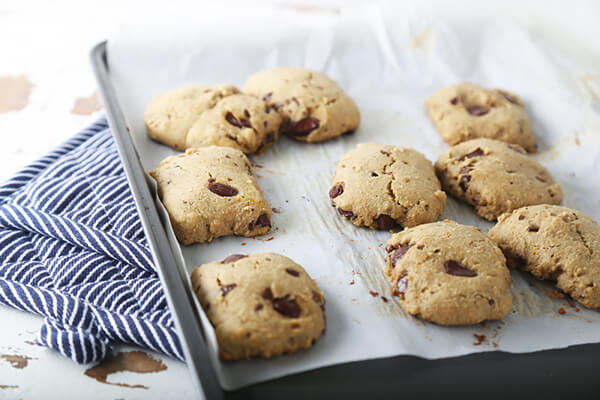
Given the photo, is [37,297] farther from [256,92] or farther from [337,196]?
[256,92]

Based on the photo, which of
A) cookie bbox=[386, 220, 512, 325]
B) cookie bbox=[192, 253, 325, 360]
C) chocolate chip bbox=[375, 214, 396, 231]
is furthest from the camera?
chocolate chip bbox=[375, 214, 396, 231]

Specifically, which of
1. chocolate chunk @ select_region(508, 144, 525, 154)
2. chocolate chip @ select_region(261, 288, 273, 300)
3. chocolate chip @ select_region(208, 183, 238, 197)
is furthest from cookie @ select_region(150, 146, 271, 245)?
chocolate chunk @ select_region(508, 144, 525, 154)

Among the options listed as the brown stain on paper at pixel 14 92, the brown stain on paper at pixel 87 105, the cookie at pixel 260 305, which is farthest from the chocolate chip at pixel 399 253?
the brown stain on paper at pixel 14 92

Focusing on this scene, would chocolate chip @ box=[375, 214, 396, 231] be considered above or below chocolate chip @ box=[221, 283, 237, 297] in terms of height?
below

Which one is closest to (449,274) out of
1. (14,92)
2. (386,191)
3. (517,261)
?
(517,261)

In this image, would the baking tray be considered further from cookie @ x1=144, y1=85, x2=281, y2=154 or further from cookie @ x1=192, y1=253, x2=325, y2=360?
cookie @ x1=144, y1=85, x2=281, y2=154

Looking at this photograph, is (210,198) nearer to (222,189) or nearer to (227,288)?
(222,189)
